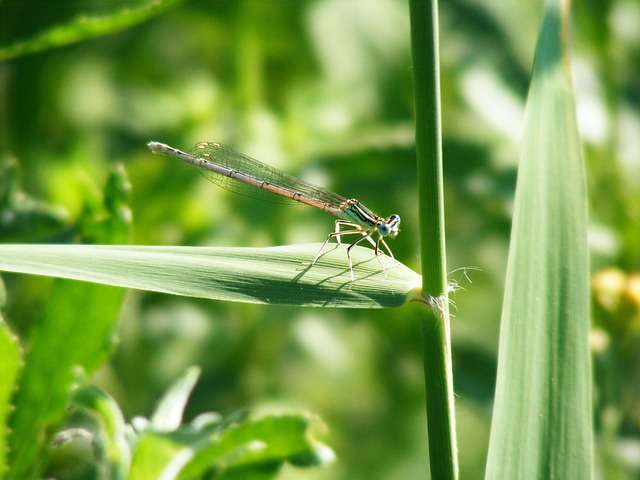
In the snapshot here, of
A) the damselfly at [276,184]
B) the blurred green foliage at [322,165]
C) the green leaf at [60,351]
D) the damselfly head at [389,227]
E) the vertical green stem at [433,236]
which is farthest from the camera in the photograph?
the blurred green foliage at [322,165]

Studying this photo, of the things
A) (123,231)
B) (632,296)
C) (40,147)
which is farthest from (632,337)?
(40,147)

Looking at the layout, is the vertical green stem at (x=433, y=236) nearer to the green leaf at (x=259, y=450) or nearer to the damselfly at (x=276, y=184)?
the green leaf at (x=259, y=450)

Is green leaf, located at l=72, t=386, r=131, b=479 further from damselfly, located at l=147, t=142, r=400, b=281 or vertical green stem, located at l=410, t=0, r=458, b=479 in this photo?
damselfly, located at l=147, t=142, r=400, b=281

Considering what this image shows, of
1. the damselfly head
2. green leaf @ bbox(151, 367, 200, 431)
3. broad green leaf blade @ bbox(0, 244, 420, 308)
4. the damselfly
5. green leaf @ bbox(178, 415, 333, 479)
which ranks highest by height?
the damselfly

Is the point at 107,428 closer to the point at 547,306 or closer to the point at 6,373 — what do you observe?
the point at 6,373

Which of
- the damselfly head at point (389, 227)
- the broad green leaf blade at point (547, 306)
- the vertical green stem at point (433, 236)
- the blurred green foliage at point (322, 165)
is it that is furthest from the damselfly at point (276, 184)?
the vertical green stem at point (433, 236)

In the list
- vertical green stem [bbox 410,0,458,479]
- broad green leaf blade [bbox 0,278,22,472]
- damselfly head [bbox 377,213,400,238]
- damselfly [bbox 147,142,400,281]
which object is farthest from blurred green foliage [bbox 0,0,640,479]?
vertical green stem [bbox 410,0,458,479]
